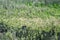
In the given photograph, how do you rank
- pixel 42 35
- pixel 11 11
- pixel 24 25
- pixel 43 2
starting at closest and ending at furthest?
pixel 42 35 < pixel 24 25 < pixel 11 11 < pixel 43 2

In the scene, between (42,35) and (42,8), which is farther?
(42,8)

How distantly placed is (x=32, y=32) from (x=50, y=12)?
1.41 meters

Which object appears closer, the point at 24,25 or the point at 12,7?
the point at 24,25

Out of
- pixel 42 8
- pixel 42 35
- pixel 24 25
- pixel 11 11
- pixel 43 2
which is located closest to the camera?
pixel 42 35

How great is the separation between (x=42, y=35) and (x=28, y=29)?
400 millimetres

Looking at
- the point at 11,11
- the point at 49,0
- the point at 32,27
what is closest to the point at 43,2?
the point at 49,0

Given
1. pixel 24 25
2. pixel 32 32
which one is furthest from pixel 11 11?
pixel 32 32

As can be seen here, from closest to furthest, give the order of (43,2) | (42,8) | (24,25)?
(24,25) → (42,8) → (43,2)

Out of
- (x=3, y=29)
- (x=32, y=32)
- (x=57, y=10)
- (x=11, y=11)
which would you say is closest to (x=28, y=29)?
(x=32, y=32)

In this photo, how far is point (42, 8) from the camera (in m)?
6.77

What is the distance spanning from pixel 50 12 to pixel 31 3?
754 millimetres

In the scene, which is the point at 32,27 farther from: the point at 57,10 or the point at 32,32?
the point at 57,10

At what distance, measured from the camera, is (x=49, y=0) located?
23.9ft

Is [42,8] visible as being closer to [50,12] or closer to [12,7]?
[50,12]
